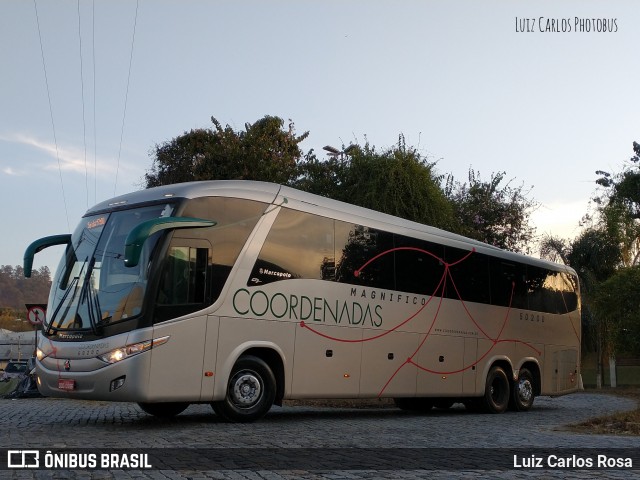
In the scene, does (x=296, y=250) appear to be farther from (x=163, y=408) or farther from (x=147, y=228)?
(x=163, y=408)

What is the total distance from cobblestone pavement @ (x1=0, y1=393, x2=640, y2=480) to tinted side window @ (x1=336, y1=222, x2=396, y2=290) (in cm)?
250

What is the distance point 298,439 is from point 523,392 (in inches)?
435

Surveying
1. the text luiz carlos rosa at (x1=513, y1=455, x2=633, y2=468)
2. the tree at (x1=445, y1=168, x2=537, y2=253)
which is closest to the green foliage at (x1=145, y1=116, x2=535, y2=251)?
the tree at (x1=445, y1=168, x2=537, y2=253)

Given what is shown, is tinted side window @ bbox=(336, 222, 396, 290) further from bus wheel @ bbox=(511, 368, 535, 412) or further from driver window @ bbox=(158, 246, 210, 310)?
bus wheel @ bbox=(511, 368, 535, 412)

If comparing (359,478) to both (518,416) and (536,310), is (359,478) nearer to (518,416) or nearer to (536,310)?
(518,416)

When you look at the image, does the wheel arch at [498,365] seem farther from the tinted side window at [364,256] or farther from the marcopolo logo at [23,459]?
the marcopolo logo at [23,459]

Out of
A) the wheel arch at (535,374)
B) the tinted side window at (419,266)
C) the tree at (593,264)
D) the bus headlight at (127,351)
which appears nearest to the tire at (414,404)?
the wheel arch at (535,374)

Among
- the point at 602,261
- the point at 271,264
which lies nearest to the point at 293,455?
the point at 271,264

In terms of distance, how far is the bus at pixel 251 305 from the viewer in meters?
12.4

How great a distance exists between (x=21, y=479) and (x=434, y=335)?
1150 cm

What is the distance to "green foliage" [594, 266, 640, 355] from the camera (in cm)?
4053

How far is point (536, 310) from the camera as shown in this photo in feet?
71.1

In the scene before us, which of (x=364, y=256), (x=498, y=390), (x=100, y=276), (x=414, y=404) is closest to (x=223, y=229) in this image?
(x=100, y=276)

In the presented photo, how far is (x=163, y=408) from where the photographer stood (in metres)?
14.7
